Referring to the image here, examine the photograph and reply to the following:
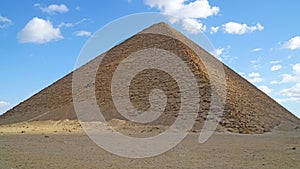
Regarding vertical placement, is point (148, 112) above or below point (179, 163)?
above

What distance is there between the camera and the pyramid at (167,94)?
48844 millimetres

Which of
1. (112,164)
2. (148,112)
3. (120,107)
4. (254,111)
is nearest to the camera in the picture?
(112,164)

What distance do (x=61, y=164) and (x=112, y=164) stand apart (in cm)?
172

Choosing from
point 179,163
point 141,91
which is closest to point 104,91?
point 141,91

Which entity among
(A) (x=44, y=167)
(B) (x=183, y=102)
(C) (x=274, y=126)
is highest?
(B) (x=183, y=102)

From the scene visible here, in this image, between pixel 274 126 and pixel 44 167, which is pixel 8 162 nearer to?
pixel 44 167

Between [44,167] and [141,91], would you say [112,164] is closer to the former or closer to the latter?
[44,167]

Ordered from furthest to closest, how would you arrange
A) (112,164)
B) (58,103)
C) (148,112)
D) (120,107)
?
1. (58,103)
2. (120,107)
3. (148,112)
4. (112,164)

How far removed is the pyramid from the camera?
48.8 meters

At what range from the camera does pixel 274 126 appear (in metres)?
A: 53.0

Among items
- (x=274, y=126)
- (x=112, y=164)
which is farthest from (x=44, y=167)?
(x=274, y=126)

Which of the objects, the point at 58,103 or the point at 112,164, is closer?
the point at 112,164

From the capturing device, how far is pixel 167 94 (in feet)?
182

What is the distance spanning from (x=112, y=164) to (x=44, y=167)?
2.32 metres
